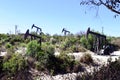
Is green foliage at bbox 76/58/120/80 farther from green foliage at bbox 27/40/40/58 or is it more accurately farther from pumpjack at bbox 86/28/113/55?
pumpjack at bbox 86/28/113/55

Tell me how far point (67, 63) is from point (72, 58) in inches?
39.4

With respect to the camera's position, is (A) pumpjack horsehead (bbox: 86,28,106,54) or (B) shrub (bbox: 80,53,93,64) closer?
(B) shrub (bbox: 80,53,93,64)

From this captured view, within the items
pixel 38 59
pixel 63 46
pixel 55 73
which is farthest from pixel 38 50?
pixel 63 46

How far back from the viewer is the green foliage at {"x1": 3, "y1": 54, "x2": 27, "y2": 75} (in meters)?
16.0

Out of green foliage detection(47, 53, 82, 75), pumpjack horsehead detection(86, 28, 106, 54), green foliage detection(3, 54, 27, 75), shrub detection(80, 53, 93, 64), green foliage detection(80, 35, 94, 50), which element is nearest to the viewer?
green foliage detection(3, 54, 27, 75)

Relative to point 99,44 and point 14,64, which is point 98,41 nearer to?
point 99,44

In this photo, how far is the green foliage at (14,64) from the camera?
15986 millimetres

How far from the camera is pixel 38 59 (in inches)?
714

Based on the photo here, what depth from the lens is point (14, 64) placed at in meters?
16.2

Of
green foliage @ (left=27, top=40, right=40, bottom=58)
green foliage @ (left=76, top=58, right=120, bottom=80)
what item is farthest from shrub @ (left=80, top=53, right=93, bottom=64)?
green foliage @ (left=76, top=58, right=120, bottom=80)

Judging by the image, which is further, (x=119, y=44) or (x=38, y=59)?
(x=119, y=44)

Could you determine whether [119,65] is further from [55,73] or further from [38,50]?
[38,50]

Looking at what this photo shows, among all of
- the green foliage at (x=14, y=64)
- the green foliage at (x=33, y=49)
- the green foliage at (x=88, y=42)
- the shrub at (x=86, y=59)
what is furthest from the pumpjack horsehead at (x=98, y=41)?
the green foliage at (x=14, y=64)

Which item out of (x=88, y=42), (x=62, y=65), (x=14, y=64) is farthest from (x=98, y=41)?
(x=14, y=64)
